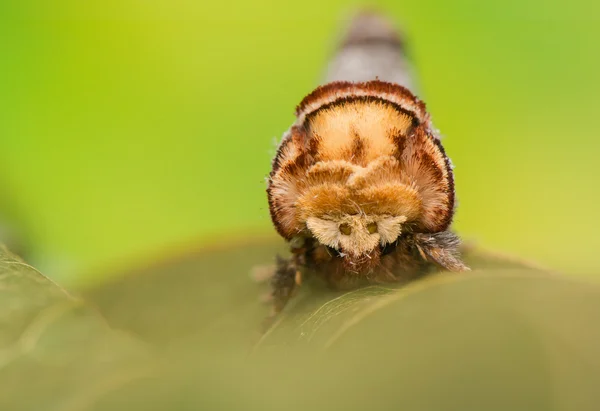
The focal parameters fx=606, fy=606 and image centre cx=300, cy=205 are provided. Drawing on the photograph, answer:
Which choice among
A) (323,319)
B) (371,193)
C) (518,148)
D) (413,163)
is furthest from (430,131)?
(518,148)

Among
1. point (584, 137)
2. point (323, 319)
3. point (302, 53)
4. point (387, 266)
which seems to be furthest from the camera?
point (302, 53)

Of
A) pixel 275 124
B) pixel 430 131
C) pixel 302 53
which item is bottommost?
pixel 430 131

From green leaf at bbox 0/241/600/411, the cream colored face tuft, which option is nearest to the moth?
the cream colored face tuft

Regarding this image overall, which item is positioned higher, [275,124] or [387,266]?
[275,124]

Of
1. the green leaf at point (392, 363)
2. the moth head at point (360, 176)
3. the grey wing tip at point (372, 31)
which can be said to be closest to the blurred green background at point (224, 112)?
the grey wing tip at point (372, 31)

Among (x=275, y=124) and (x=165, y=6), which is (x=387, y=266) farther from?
(x=165, y=6)

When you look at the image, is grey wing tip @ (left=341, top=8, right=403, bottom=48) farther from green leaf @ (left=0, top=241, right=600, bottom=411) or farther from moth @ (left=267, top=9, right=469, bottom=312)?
green leaf @ (left=0, top=241, right=600, bottom=411)

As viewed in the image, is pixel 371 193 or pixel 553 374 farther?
pixel 371 193
